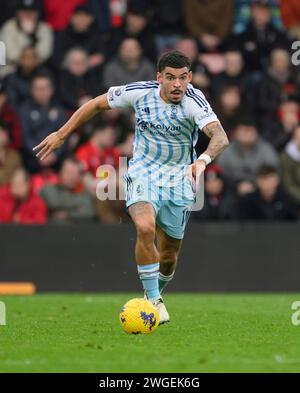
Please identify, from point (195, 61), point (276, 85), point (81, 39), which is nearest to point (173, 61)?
point (195, 61)

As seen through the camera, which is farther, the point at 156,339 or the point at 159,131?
the point at 159,131

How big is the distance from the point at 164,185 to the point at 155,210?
0.99ft

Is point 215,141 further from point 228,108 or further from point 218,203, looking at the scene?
point 228,108

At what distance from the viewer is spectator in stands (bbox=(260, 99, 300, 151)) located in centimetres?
1883

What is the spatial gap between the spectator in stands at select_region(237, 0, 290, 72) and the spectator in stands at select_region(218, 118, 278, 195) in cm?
163

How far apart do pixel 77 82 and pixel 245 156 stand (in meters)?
2.98

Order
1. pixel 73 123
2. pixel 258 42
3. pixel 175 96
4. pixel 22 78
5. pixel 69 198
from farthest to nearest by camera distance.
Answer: pixel 258 42
pixel 22 78
pixel 69 198
pixel 73 123
pixel 175 96

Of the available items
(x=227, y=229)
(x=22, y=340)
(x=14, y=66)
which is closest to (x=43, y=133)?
(x=14, y=66)

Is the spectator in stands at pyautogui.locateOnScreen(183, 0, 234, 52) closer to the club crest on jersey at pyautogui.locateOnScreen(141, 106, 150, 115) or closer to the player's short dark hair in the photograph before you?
the club crest on jersey at pyautogui.locateOnScreen(141, 106, 150, 115)

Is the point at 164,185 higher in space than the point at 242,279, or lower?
lower

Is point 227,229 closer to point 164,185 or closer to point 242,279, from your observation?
point 242,279

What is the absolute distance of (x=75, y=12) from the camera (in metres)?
19.4

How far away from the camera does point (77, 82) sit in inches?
750

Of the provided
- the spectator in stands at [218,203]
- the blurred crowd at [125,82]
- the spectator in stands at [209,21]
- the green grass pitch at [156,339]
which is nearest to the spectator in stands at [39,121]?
the blurred crowd at [125,82]
